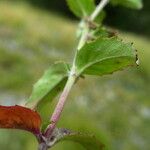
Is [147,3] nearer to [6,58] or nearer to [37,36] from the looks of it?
[37,36]

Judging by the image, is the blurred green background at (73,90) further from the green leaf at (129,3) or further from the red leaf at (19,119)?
the red leaf at (19,119)

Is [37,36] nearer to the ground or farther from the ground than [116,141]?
nearer to the ground

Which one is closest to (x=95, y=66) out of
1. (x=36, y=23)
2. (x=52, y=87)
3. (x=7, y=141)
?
(x=52, y=87)

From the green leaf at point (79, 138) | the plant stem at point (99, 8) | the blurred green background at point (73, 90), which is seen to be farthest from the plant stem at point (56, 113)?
the blurred green background at point (73, 90)

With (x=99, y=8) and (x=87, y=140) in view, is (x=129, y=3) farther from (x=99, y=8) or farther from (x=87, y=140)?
(x=87, y=140)

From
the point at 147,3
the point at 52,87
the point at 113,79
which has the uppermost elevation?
the point at 52,87

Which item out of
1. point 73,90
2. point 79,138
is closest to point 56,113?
point 79,138

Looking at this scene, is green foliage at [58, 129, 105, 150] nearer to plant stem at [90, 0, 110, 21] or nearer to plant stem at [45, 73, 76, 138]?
plant stem at [45, 73, 76, 138]
